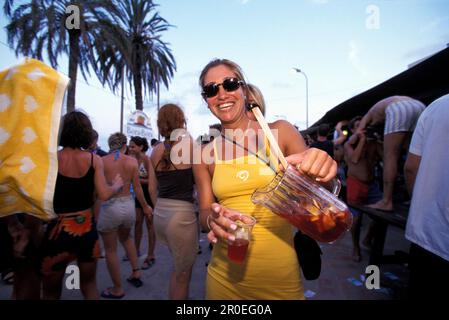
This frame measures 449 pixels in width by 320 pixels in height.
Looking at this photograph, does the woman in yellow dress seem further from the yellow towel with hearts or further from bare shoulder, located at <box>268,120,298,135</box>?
the yellow towel with hearts

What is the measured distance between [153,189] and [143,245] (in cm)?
216

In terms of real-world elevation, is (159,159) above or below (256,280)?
above

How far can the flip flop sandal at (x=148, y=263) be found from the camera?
13.4 feet

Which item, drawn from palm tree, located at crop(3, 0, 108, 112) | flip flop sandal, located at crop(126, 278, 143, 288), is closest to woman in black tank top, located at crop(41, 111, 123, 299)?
flip flop sandal, located at crop(126, 278, 143, 288)

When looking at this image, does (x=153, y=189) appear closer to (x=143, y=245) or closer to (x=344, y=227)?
(x=143, y=245)

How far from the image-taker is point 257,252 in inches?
57.4

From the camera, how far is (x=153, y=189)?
12.2 feet

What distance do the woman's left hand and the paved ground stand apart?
2.59m

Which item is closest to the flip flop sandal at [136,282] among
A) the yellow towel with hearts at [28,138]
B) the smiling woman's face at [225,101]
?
the yellow towel with hearts at [28,138]

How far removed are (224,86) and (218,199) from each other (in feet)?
2.44

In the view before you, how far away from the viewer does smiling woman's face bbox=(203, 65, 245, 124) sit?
66.7 inches

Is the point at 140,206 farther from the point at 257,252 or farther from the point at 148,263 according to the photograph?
the point at 257,252

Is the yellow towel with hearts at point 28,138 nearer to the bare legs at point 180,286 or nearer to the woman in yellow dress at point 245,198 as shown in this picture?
the woman in yellow dress at point 245,198
